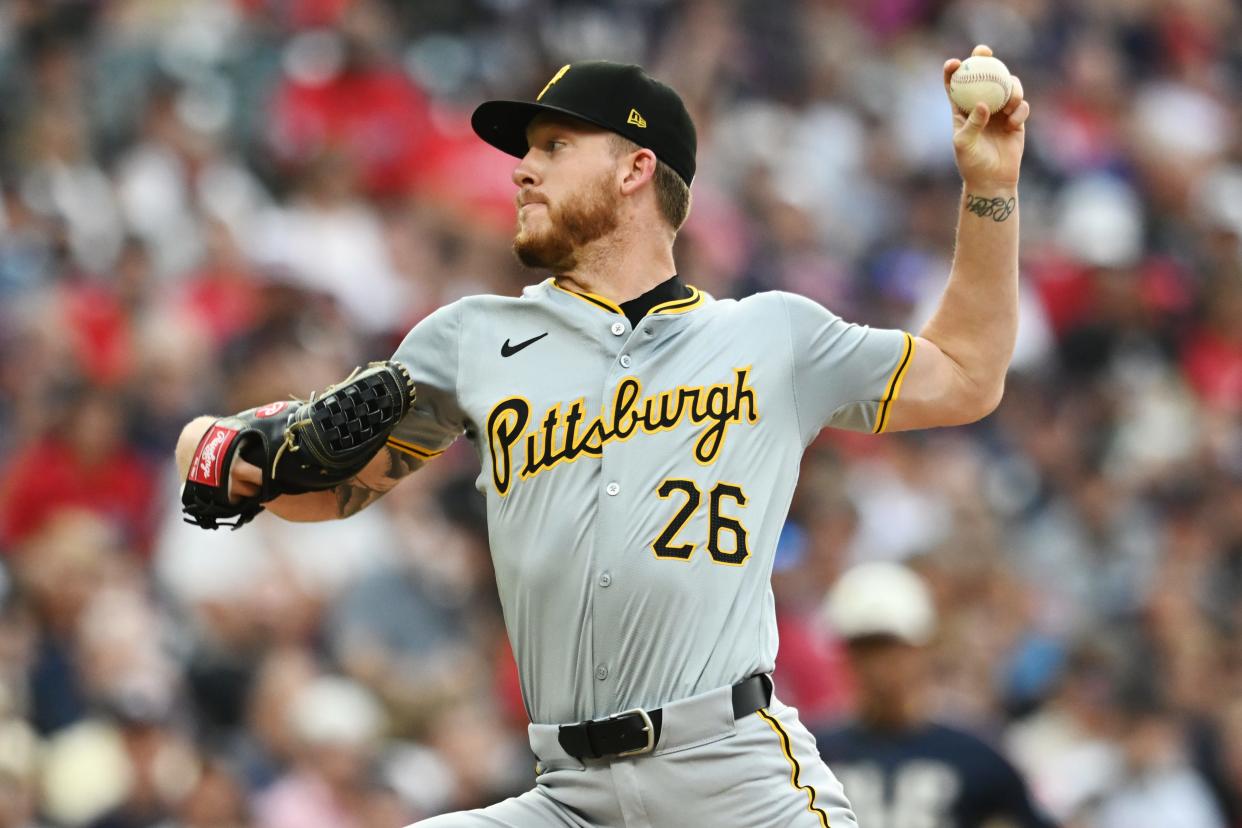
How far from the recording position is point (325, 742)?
7223 millimetres

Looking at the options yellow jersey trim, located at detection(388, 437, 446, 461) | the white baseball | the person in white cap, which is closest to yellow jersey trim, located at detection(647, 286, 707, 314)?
yellow jersey trim, located at detection(388, 437, 446, 461)

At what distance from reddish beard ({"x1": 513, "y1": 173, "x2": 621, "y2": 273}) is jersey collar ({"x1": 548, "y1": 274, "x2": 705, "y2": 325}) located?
0.30 ft

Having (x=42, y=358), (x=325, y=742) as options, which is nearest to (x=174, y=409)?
(x=42, y=358)

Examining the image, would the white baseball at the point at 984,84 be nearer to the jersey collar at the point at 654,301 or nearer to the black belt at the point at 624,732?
the jersey collar at the point at 654,301

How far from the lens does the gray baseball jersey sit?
3.98 meters

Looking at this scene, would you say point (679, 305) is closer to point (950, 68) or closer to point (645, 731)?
point (950, 68)

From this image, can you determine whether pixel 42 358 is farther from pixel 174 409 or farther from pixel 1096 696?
pixel 1096 696

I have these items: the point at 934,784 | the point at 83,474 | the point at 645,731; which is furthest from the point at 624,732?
the point at 83,474

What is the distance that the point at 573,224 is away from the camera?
4.30 m

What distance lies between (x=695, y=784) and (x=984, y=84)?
4.99 ft

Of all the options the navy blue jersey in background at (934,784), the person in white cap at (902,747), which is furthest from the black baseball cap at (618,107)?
the navy blue jersey in background at (934,784)

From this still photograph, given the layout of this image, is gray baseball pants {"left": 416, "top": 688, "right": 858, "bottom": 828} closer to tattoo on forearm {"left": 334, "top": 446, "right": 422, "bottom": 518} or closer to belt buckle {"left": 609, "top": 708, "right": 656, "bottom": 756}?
belt buckle {"left": 609, "top": 708, "right": 656, "bottom": 756}

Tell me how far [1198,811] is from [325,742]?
360cm

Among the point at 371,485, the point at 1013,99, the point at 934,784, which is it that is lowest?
the point at 934,784
